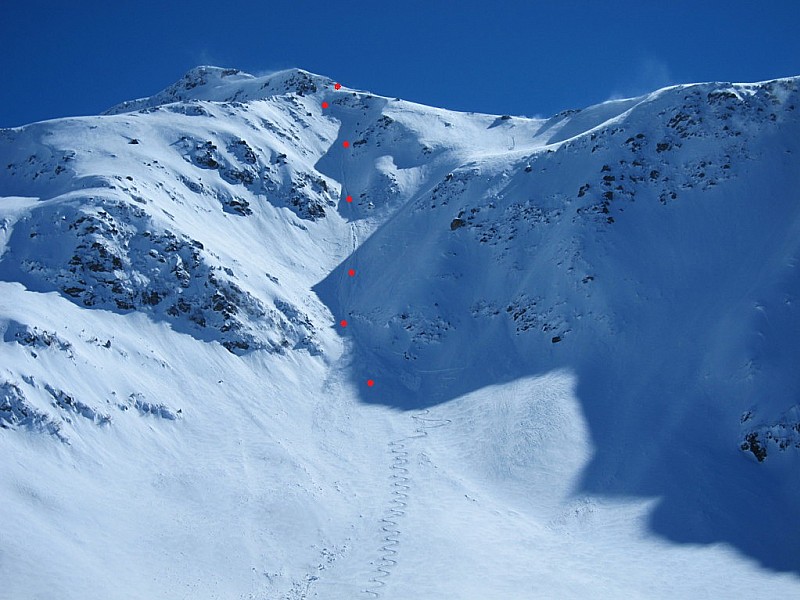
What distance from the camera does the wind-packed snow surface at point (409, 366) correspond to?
70.0 feet

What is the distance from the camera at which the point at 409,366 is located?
37.0m

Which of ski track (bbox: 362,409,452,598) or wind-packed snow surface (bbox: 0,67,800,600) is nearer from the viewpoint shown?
ski track (bbox: 362,409,452,598)

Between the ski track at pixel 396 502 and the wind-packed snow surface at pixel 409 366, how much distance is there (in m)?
0.12

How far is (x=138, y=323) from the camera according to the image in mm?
31875

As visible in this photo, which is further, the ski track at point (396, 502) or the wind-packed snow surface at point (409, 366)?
the wind-packed snow surface at point (409, 366)

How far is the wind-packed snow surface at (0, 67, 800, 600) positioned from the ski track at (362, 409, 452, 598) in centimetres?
12

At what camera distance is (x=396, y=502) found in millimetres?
25469

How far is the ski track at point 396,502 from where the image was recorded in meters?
21.0

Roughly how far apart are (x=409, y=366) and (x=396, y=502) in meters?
12.3

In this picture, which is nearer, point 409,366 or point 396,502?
point 396,502

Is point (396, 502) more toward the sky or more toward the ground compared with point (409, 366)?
more toward the ground

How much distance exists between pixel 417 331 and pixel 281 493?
52.5ft

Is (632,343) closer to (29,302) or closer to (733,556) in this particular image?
(733,556)

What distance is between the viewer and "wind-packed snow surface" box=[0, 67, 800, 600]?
70.0 ft
